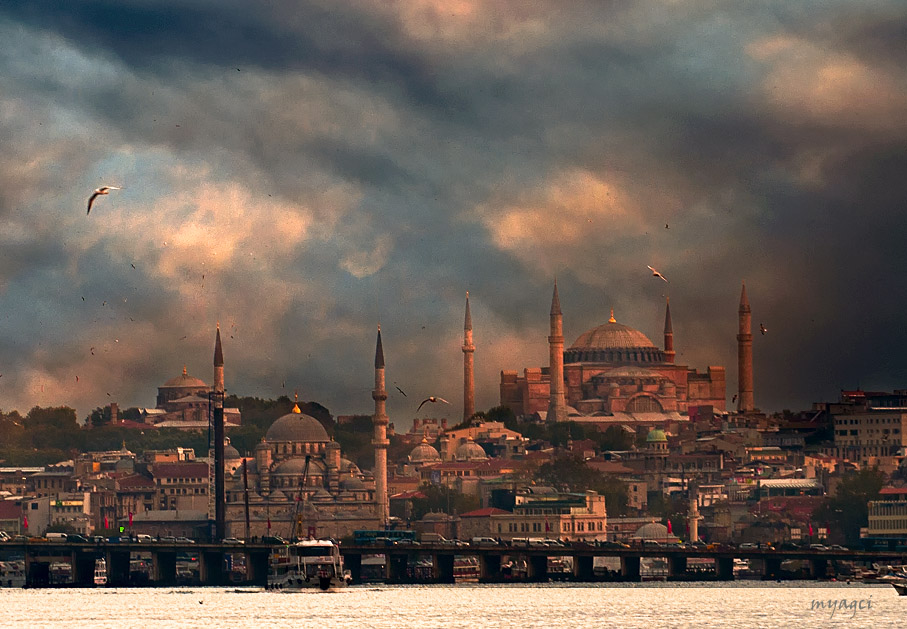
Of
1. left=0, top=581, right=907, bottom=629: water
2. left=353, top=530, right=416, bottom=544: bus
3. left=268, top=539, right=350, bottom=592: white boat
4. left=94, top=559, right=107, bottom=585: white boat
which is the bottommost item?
left=0, top=581, right=907, bottom=629: water

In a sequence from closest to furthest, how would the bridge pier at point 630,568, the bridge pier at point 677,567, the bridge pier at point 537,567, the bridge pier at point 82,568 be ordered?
the bridge pier at point 537,567 < the bridge pier at point 630,568 < the bridge pier at point 677,567 < the bridge pier at point 82,568

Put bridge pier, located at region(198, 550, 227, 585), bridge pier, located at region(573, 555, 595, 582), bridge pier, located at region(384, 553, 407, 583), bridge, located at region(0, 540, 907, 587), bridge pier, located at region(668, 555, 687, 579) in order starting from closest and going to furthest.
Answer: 1. bridge, located at region(0, 540, 907, 587)
2. bridge pier, located at region(573, 555, 595, 582)
3. bridge pier, located at region(384, 553, 407, 583)
4. bridge pier, located at region(668, 555, 687, 579)
5. bridge pier, located at region(198, 550, 227, 585)

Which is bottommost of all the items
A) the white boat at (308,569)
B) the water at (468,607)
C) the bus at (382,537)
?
the water at (468,607)

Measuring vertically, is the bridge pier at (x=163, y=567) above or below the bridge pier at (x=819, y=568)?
above

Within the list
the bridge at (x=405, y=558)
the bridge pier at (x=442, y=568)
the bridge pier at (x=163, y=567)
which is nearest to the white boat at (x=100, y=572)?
the bridge at (x=405, y=558)

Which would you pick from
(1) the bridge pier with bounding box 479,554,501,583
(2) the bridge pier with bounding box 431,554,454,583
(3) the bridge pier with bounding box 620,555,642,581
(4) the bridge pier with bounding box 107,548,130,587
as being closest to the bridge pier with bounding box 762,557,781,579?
(3) the bridge pier with bounding box 620,555,642,581

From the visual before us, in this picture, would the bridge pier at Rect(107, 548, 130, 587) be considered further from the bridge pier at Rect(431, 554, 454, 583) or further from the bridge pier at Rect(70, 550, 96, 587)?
the bridge pier at Rect(431, 554, 454, 583)

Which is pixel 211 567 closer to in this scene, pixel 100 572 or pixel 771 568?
pixel 100 572

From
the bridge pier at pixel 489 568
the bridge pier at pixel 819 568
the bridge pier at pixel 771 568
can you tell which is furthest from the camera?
the bridge pier at pixel 771 568

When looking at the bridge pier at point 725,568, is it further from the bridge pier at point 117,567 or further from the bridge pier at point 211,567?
the bridge pier at point 117,567
